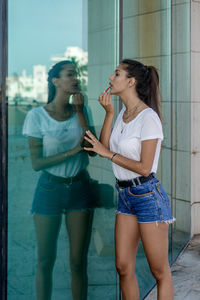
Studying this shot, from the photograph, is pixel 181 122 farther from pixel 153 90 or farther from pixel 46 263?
pixel 46 263

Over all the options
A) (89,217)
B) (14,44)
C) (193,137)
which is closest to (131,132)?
(89,217)

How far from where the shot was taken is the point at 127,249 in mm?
2604

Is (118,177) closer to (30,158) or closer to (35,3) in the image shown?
(30,158)

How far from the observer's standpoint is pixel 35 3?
1978 mm

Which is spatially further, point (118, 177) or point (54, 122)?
point (118, 177)

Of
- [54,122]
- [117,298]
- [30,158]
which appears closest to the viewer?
[30,158]

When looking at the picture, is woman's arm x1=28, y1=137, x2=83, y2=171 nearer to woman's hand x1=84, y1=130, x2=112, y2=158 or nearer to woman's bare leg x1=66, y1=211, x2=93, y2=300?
woman's hand x1=84, y1=130, x2=112, y2=158

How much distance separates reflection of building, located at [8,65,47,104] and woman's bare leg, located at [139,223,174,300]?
105cm

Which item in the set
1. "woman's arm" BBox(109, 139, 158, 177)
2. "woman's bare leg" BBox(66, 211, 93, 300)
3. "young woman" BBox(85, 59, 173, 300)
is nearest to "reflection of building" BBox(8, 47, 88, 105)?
"young woman" BBox(85, 59, 173, 300)

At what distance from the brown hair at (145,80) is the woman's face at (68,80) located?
1.27 ft

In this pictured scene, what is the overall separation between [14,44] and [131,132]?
888 millimetres

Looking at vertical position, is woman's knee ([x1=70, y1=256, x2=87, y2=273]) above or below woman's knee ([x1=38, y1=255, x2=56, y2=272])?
below

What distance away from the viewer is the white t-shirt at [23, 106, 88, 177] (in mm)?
2059

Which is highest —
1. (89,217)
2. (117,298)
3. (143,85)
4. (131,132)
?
(143,85)
